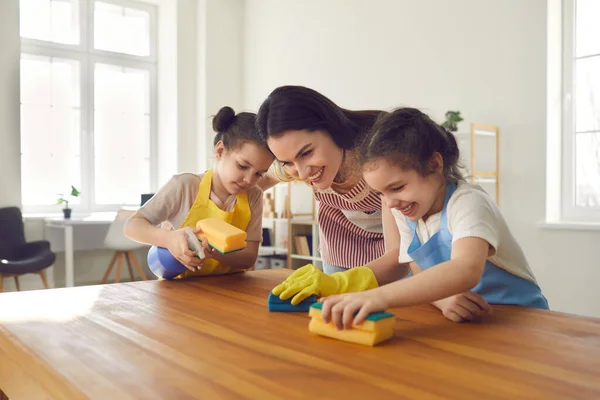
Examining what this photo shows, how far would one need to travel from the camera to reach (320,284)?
110 centimetres

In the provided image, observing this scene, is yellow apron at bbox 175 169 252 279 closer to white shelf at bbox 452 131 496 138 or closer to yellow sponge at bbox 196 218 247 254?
yellow sponge at bbox 196 218 247 254

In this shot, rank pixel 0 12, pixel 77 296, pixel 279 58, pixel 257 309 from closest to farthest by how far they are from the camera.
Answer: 1. pixel 257 309
2. pixel 77 296
3. pixel 0 12
4. pixel 279 58

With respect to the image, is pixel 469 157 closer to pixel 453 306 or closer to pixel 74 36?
pixel 453 306

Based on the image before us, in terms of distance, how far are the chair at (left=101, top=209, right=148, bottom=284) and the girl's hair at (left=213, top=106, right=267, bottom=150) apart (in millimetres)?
2873

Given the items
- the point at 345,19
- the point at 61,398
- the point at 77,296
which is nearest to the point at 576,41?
the point at 345,19

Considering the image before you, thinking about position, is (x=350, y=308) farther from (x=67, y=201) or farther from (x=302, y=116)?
(x=67, y=201)

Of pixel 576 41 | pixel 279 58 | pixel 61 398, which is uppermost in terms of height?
pixel 279 58

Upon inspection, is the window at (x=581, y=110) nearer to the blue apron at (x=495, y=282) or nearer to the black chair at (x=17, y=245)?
the blue apron at (x=495, y=282)

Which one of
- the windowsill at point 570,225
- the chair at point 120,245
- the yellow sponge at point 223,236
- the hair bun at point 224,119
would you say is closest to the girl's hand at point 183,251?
the yellow sponge at point 223,236

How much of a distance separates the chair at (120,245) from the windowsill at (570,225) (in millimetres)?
2967

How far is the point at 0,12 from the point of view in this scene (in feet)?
14.4

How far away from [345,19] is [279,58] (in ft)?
2.93

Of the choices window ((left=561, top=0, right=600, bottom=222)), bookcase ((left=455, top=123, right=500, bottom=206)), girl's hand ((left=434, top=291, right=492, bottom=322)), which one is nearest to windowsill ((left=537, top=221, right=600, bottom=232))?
window ((left=561, top=0, right=600, bottom=222))

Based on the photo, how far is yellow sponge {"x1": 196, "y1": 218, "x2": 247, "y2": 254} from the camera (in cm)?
125
